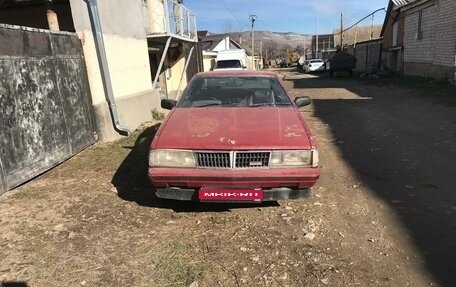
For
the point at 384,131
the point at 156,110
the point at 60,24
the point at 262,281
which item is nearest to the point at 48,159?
the point at 60,24

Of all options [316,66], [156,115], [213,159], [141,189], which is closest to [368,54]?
[316,66]

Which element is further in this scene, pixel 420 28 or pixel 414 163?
pixel 420 28

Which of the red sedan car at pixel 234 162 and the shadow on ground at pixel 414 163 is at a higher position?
the red sedan car at pixel 234 162

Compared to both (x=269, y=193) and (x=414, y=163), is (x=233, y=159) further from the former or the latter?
(x=414, y=163)

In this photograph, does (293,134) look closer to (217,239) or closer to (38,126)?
(217,239)

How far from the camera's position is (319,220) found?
428cm

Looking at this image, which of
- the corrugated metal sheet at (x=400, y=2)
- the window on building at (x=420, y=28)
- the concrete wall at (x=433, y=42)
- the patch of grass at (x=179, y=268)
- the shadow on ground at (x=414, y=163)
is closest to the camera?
the patch of grass at (x=179, y=268)

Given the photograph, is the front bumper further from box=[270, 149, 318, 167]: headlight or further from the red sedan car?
box=[270, 149, 318, 167]: headlight

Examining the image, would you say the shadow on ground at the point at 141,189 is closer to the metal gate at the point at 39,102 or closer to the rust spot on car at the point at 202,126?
the rust spot on car at the point at 202,126

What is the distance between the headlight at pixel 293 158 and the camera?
408 centimetres

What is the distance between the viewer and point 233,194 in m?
4.07

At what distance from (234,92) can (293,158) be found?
171 cm

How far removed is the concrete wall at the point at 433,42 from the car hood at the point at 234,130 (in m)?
14.0

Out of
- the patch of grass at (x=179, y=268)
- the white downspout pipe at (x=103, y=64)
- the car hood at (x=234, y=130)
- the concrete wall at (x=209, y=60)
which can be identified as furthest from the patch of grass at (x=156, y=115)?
the concrete wall at (x=209, y=60)
